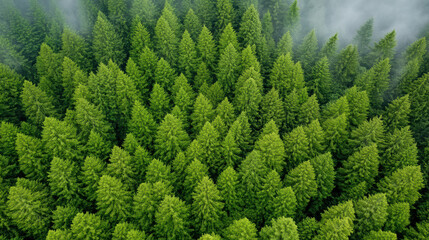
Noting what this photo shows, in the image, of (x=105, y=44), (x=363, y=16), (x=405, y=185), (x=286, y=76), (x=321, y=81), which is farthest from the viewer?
(x=363, y=16)

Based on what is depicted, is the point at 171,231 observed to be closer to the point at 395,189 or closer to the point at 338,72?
the point at 395,189

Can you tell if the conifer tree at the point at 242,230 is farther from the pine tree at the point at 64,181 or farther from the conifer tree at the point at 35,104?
the conifer tree at the point at 35,104

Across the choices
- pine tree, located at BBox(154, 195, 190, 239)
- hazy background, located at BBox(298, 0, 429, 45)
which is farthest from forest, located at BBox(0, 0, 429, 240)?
hazy background, located at BBox(298, 0, 429, 45)

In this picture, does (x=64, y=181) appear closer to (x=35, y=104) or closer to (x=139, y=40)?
(x=35, y=104)

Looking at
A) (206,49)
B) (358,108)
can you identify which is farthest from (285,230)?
(206,49)

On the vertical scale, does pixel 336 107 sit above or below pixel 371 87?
below

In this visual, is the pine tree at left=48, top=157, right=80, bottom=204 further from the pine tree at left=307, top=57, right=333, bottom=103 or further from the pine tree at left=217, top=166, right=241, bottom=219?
the pine tree at left=307, top=57, right=333, bottom=103

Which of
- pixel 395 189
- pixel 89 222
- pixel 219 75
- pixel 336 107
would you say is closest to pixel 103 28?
pixel 219 75
